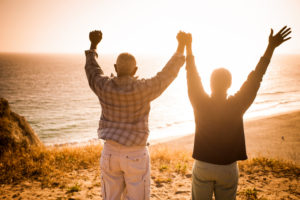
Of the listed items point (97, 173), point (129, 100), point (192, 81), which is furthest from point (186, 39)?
point (97, 173)

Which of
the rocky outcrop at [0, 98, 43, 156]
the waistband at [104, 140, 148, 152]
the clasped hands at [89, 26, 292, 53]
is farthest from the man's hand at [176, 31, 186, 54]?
the rocky outcrop at [0, 98, 43, 156]

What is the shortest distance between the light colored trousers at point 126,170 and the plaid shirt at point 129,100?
0.15 meters

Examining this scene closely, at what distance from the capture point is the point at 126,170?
2352mm

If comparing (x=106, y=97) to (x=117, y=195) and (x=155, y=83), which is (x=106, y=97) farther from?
(x=117, y=195)

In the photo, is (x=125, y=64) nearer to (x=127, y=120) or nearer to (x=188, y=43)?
(x=127, y=120)

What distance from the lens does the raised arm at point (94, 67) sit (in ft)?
7.81

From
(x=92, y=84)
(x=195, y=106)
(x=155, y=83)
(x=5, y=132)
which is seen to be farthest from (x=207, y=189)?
(x=5, y=132)

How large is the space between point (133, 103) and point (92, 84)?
568 mm

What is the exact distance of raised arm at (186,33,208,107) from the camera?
7.82 feet

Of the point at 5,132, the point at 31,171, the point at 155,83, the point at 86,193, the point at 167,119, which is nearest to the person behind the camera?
the point at 155,83

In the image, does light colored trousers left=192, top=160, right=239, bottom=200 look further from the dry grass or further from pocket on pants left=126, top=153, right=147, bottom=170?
the dry grass

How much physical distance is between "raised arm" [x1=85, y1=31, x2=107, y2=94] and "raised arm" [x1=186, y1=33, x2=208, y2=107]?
980mm

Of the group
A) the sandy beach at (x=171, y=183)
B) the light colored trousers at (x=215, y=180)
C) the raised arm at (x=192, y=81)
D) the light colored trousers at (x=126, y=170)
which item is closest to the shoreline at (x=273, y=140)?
the sandy beach at (x=171, y=183)

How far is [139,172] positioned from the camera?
7.79ft
